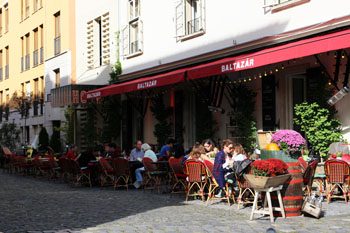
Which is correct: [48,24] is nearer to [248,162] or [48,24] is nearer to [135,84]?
[135,84]

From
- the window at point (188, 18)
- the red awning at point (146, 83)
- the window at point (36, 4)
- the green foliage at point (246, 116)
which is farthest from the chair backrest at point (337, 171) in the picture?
the window at point (36, 4)

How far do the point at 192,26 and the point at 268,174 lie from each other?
34.2 ft

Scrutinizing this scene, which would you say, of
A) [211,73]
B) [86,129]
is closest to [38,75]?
[86,129]

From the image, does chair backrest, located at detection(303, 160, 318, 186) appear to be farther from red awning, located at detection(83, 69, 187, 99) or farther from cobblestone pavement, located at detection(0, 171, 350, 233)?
red awning, located at detection(83, 69, 187, 99)

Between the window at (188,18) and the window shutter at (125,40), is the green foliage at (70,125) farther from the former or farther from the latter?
the window at (188,18)

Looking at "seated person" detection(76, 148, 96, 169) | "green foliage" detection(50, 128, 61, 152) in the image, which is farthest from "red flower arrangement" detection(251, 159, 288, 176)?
"green foliage" detection(50, 128, 61, 152)

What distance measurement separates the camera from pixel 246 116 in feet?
51.7

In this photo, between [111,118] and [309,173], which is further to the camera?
[111,118]

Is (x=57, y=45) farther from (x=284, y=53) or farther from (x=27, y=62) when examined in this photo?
(x=284, y=53)

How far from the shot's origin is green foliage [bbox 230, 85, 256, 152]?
50.9ft

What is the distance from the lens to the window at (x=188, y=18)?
→ 710 inches

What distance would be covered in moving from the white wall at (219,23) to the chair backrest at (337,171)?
363 centimetres

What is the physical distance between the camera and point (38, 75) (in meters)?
32.8

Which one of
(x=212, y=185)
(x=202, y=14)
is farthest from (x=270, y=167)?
(x=202, y=14)
